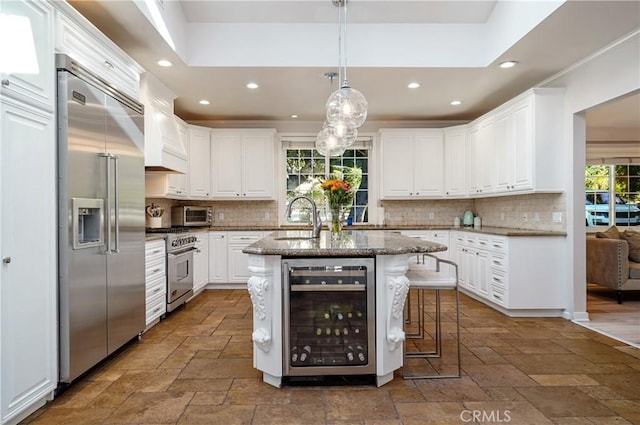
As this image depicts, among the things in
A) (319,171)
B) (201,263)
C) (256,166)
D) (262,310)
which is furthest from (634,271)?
(201,263)

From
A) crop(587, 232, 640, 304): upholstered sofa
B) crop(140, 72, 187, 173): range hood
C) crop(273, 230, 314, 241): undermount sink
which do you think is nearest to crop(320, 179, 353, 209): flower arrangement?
crop(273, 230, 314, 241): undermount sink

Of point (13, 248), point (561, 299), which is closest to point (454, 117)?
point (561, 299)

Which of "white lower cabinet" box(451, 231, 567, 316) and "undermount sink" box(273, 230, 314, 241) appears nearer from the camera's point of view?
"undermount sink" box(273, 230, 314, 241)

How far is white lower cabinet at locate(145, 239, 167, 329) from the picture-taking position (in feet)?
11.9

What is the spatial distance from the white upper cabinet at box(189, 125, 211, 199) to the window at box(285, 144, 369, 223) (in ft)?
4.22

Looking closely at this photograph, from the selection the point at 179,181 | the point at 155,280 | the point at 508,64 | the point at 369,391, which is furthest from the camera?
the point at 179,181

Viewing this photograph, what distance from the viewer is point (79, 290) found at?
2.48 m

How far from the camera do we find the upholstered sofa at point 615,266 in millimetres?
4832

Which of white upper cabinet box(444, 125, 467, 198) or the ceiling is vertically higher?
the ceiling

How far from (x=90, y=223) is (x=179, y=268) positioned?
1.80 metres

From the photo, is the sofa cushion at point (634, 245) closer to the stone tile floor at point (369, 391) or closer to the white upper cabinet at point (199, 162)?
the stone tile floor at point (369, 391)

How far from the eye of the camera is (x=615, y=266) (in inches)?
192

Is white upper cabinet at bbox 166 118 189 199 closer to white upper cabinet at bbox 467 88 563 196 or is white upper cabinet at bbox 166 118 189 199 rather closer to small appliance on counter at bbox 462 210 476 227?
white upper cabinet at bbox 467 88 563 196

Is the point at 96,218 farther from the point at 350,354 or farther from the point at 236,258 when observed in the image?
the point at 236,258
